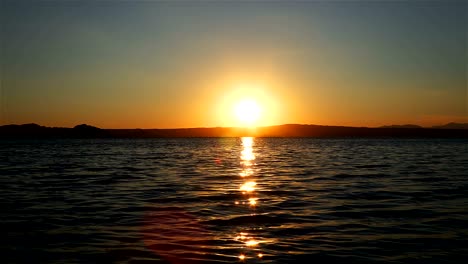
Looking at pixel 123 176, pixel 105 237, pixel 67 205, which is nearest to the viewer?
pixel 105 237

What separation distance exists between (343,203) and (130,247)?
1082 cm

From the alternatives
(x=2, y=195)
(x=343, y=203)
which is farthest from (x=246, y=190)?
(x=2, y=195)

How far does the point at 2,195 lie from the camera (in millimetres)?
23234

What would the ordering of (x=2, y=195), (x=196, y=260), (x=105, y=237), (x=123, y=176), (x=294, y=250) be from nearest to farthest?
(x=196, y=260) → (x=294, y=250) → (x=105, y=237) → (x=2, y=195) → (x=123, y=176)

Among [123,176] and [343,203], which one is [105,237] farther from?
[123,176]

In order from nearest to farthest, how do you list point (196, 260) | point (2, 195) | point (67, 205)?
point (196, 260) < point (67, 205) < point (2, 195)

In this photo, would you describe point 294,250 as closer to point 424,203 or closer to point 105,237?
point 105,237

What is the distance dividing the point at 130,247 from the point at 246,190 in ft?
43.6

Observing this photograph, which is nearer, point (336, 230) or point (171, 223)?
point (336, 230)

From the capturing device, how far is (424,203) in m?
20.1

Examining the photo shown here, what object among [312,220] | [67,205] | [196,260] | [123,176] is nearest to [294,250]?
[196,260]

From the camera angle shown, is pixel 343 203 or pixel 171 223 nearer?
pixel 171 223

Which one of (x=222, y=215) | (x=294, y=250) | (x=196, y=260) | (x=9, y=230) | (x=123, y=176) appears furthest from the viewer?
(x=123, y=176)

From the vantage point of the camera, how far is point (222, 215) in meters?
17.6
